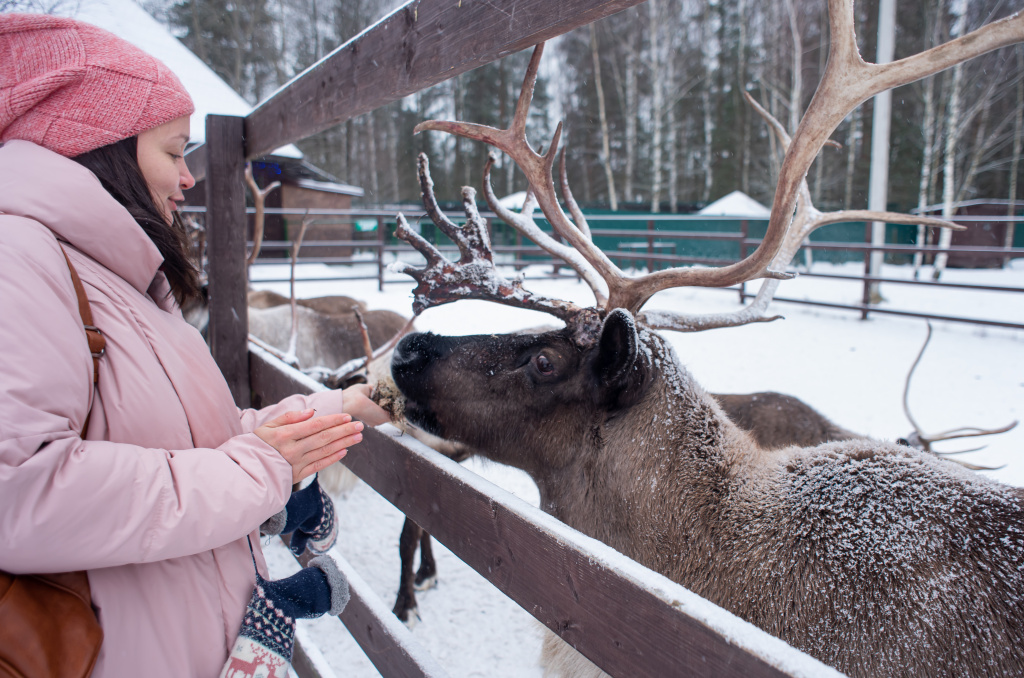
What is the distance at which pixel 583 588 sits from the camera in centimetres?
100

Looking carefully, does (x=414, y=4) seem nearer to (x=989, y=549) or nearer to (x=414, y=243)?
(x=414, y=243)

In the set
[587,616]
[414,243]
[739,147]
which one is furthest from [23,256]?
[739,147]

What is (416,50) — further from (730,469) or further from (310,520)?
(730,469)

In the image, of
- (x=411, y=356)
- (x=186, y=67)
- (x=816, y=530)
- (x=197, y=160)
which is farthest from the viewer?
(x=186, y=67)

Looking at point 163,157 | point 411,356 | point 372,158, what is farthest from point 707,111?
point 163,157

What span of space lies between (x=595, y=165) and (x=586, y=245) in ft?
70.1

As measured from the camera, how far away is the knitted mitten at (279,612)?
1000 millimetres

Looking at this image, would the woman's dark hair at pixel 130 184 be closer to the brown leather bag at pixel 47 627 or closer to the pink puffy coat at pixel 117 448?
the pink puffy coat at pixel 117 448

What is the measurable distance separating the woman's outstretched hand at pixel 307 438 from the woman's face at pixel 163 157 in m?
0.50

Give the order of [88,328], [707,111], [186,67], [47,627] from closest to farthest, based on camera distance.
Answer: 1. [47,627]
2. [88,328]
3. [186,67]
4. [707,111]

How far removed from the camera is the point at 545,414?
5.87 ft

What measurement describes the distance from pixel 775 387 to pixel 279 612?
17.9ft

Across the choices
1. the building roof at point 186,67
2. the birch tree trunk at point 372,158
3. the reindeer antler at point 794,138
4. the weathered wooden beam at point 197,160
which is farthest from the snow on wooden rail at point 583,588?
A: the birch tree trunk at point 372,158

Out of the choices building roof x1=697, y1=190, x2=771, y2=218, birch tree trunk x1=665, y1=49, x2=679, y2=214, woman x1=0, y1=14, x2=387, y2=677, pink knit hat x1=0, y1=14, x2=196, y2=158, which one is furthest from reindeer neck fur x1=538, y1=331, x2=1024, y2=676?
birch tree trunk x1=665, y1=49, x2=679, y2=214
